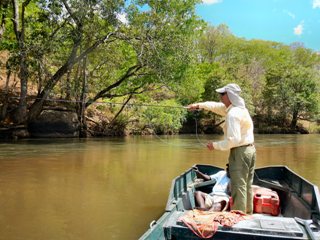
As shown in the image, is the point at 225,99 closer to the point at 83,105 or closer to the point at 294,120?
the point at 83,105

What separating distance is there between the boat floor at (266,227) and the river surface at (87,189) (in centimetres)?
204

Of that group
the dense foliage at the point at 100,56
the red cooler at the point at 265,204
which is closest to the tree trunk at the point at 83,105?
the dense foliage at the point at 100,56

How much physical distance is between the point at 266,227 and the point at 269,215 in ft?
6.35

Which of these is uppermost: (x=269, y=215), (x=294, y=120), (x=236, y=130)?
(x=236, y=130)

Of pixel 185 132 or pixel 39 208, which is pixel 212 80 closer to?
pixel 185 132

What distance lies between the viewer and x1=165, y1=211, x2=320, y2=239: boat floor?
3.73m

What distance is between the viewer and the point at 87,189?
8.75 meters

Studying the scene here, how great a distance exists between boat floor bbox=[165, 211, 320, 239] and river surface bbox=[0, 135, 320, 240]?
204 centimetres

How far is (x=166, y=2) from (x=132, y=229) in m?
17.8

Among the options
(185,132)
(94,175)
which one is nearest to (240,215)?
(94,175)

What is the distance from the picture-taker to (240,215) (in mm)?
4270

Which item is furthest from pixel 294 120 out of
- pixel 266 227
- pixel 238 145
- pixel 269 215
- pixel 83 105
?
pixel 266 227

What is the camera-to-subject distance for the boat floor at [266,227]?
3.73 m

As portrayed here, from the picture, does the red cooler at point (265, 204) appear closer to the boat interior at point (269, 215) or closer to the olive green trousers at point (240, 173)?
the boat interior at point (269, 215)
